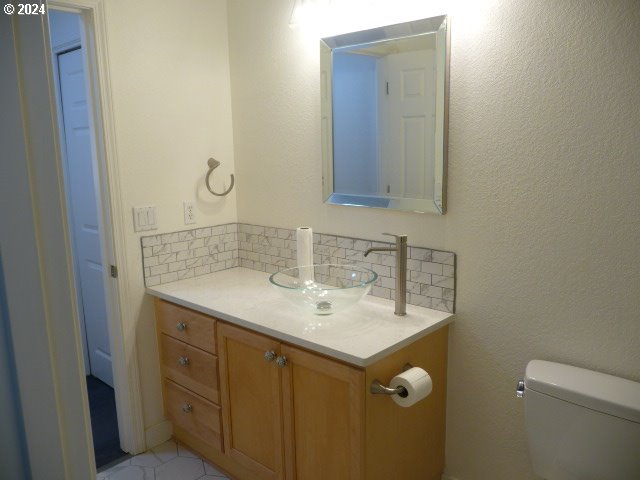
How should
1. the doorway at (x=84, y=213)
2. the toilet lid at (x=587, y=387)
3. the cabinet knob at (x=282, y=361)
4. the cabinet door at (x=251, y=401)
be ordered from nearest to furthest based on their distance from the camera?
1. the toilet lid at (x=587, y=387)
2. the cabinet knob at (x=282, y=361)
3. the cabinet door at (x=251, y=401)
4. the doorway at (x=84, y=213)

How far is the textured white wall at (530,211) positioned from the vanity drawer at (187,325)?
76 cm

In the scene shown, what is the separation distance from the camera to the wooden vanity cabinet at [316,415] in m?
1.74

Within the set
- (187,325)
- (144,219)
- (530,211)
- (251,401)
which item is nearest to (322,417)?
(251,401)

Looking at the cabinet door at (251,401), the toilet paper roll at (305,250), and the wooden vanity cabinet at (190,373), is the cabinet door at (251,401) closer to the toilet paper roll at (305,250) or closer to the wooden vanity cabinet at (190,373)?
the wooden vanity cabinet at (190,373)

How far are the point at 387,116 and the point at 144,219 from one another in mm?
1178

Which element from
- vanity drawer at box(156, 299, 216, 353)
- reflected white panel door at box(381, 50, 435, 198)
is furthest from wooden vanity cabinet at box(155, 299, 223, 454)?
reflected white panel door at box(381, 50, 435, 198)

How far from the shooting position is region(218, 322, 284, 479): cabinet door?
2002 mm

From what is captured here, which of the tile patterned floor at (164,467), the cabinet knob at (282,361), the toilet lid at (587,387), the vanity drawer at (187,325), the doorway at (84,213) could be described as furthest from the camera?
the doorway at (84,213)

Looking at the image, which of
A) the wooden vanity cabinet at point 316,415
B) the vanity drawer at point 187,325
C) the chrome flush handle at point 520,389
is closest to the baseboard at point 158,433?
the wooden vanity cabinet at point 316,415

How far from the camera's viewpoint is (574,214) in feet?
5.48

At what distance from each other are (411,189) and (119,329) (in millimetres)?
1447

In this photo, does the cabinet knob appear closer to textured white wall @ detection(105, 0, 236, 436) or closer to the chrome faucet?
the chrome faucet

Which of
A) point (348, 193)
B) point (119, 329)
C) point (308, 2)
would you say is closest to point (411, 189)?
point (348, 193)

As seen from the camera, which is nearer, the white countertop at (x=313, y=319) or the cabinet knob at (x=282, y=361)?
the white countertop at (x=313, y=319)
